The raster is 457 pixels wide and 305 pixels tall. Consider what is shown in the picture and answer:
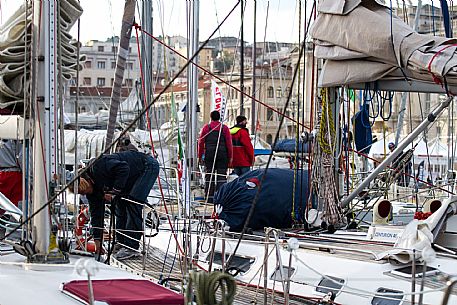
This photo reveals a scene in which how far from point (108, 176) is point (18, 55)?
1707 millimetres

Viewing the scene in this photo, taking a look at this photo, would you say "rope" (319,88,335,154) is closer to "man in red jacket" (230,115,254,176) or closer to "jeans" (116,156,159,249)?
"jeans" (116,156,159,249)

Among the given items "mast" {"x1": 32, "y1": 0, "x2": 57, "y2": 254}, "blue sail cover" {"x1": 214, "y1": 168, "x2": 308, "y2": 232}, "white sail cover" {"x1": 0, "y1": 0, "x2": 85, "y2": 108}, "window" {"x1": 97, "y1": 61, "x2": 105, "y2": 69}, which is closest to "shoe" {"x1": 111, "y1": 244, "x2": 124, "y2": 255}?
"blue sail cover" {"x1": 214, "y1": 168, "x2": 308, "y2": 232}

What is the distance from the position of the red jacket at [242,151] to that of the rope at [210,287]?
321 inches

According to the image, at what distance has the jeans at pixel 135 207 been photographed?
842 cm

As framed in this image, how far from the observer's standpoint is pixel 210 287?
185 inches

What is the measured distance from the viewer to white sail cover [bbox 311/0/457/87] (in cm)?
703

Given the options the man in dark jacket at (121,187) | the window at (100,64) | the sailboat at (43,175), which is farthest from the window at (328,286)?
the window at (100,64)

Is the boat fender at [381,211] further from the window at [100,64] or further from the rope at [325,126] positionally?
the window at [100,64]

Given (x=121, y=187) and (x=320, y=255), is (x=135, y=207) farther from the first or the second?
(x=320, y=255)

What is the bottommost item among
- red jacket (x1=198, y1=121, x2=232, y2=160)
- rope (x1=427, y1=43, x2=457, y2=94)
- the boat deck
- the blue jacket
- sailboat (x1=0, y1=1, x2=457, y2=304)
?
the boat deck

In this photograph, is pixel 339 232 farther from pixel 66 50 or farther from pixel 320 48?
→ pixel 66 50

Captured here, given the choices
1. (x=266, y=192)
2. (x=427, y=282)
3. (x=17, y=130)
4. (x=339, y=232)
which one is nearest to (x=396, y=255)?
(x=427, y=282)

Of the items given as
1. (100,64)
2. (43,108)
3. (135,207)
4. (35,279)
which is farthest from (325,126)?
(100,64)

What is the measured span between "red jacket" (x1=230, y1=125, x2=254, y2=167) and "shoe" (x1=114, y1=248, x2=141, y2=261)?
4612 millimetres
